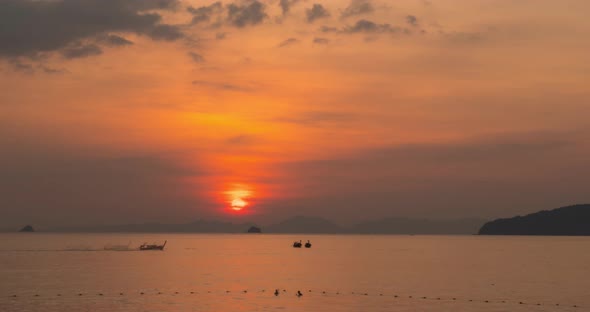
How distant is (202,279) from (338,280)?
2266 cm

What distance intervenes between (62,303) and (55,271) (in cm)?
5332

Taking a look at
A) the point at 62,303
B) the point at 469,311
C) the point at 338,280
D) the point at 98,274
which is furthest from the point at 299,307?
the point at 98,274

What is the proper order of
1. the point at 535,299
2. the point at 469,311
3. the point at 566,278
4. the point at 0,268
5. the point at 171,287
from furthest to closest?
the point at 0,268
the point at 566,278
the point at 171,287
the point at 535,299
the point at 469,311

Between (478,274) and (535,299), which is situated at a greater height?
(478,274)

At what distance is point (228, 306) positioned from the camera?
246ft

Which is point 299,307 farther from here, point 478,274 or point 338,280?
point 478,274

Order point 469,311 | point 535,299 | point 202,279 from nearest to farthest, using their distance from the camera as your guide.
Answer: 1. point 469,311
2. point 535,299
3. point 202,279

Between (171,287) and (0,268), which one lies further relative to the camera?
(0,268)

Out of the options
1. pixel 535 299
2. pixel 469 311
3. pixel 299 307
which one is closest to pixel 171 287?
pixel 299 307

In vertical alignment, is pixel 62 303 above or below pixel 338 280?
below


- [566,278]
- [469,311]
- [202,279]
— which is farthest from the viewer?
[566,278]

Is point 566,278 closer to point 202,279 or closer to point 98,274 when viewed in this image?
point 202,279

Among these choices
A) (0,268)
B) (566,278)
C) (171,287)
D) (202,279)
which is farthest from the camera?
(0,268)

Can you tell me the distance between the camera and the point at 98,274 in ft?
396
